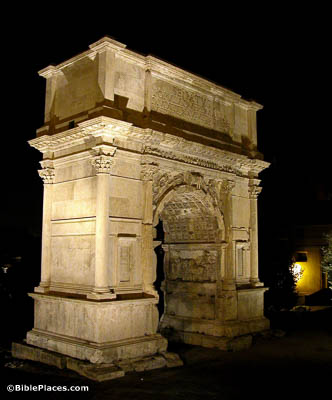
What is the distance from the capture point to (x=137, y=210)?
11562 mm

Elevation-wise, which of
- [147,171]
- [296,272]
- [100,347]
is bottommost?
[100,347]

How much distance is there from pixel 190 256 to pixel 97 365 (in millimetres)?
5528

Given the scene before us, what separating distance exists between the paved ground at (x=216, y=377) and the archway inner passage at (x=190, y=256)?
1460 millimetres

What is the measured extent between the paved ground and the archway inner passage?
4.79 feet

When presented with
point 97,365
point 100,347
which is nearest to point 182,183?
point 100,347

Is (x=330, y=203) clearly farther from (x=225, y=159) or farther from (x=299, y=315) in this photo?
(x=225, y=159)

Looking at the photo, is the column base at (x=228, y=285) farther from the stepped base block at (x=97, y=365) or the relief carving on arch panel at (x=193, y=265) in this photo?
the stepped base block at (x=97, y=365)

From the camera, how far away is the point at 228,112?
48.9 ft

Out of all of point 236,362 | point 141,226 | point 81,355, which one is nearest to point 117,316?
point 81,355

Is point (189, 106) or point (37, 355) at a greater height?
point (189, 106)

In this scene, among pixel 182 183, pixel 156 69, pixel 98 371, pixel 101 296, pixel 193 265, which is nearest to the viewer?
pixel 98 371

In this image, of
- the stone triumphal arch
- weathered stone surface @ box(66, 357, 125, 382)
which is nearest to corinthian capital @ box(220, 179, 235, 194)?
the stone triumphal arch

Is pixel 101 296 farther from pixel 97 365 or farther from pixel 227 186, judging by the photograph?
pixel 227 186

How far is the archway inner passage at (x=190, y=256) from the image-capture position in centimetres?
1405
